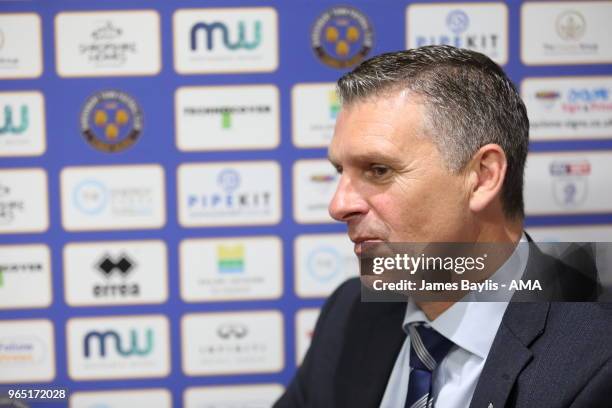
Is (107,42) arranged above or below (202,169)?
above

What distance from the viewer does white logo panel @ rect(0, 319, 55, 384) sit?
1720 millimetres

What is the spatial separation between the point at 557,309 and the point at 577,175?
898 mm

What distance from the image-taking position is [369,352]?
1.25m

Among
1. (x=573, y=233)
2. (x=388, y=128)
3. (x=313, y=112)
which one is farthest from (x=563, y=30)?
(x=388, y=128)

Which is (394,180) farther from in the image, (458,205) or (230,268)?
(230,268)

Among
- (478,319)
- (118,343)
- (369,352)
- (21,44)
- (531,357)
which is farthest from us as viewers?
(118,343)

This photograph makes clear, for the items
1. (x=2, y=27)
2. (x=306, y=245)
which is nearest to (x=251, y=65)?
(x=306, y=245)

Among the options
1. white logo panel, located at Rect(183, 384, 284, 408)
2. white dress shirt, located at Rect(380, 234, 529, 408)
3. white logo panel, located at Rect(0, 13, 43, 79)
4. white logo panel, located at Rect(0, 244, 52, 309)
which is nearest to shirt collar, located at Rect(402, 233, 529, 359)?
white dress shirt, located at Rect(380, 234, 529, 408)

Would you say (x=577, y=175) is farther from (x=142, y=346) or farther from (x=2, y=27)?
(x=2, y=27)

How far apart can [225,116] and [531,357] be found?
1097 millimetres

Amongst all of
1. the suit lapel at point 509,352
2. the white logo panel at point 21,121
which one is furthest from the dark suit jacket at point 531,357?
the white logo panel at point 21,121

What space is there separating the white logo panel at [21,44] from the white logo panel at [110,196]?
0.33 meters

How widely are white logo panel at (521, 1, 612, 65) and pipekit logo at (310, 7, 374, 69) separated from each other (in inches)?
19.8

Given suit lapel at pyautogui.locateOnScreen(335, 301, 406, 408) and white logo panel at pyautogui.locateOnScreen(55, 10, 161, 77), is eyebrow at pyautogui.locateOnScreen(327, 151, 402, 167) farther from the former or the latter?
white logo panel at pyautogui.locateOnScreen(55, 10, 161, 77)
